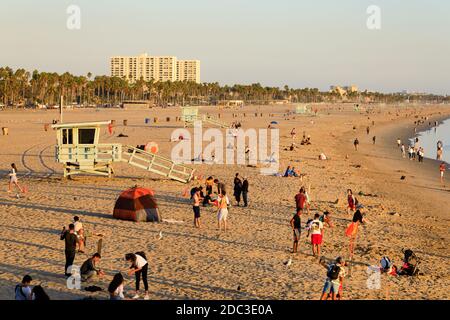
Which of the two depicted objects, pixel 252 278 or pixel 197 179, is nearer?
pixel 252 278

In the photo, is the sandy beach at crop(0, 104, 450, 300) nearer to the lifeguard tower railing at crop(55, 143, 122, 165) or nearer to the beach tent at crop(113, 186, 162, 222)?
the beach tent at crop(113, 186, 162, 222)

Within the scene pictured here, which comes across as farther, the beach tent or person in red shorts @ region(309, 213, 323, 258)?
the beach tent

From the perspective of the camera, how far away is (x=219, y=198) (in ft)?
56.7

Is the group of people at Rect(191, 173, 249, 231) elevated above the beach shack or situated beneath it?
situated beneath

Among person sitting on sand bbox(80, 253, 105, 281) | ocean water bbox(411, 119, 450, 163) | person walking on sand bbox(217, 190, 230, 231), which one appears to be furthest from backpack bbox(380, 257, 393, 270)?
ocean water bbox(411, 119, 450, 163)

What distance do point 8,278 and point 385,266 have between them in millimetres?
8310

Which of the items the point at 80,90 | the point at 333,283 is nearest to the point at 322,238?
the point at 333,283

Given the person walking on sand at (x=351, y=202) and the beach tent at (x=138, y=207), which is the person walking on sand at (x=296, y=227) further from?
the person walking on sand at (x=351, y=202)

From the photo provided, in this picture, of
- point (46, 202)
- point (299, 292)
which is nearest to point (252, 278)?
point (299, 292)

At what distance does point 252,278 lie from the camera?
1262 centimetres

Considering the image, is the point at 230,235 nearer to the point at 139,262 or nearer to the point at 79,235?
the point at 79,235

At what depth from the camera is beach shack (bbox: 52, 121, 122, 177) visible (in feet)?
79.3
